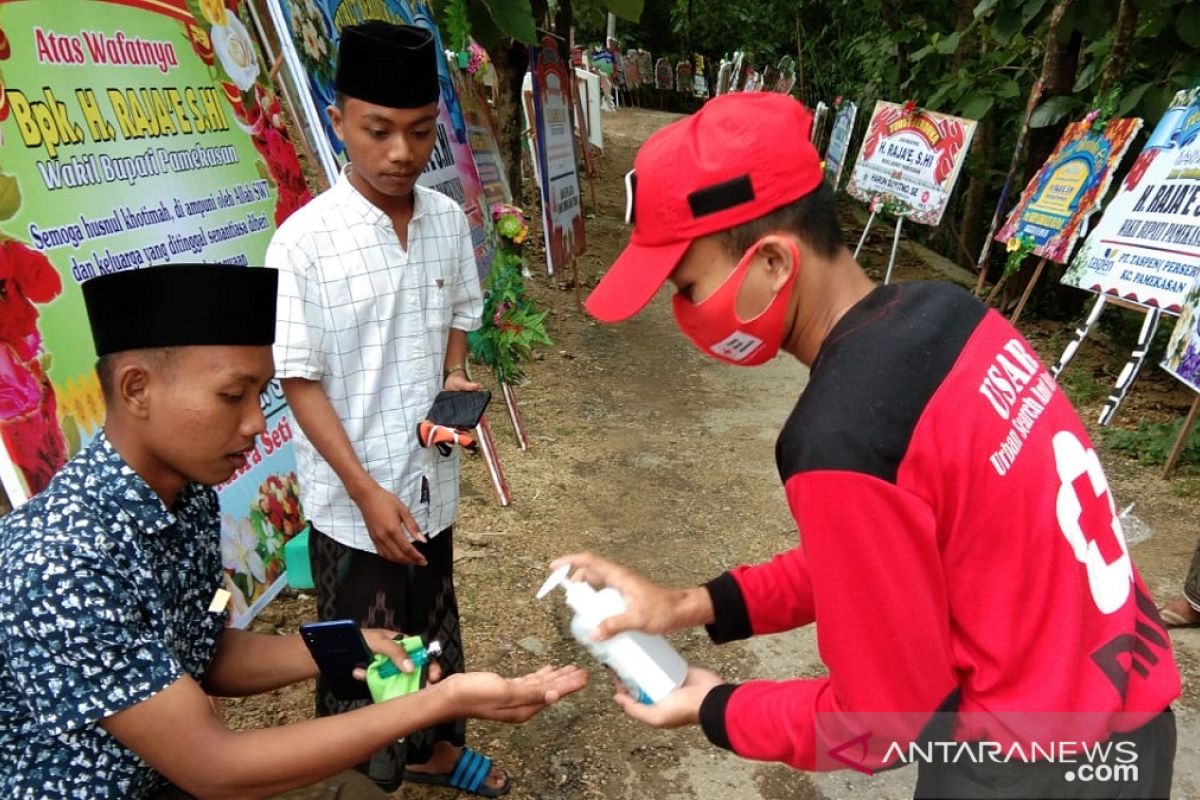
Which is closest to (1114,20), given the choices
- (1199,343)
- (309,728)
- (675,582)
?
(1199,343)

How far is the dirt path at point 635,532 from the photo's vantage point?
2.66m

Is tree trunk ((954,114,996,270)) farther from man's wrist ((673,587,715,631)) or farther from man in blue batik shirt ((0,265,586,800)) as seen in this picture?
man in blue batik shirt ((0,265,586,800))

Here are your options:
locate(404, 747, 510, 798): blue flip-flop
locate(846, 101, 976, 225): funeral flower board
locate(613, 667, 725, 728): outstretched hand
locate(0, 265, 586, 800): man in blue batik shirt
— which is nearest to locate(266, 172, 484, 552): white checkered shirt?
locate(0, 265, 586, 800): man in blue batik shirt

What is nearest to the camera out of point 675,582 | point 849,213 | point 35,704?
point 35,704

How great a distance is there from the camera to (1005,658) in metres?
1.16

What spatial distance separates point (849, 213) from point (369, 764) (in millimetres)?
11681

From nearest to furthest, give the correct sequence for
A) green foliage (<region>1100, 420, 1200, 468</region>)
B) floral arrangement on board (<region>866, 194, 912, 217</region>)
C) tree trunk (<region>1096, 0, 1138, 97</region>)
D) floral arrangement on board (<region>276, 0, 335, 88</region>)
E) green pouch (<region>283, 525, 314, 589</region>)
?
green pouch (<region>283, 525, 314, 589</region>)
floral arrangement on board (<region>276, 0, 335, 88</region>)
green foliage (<region>1100, 420, 1200, 468</region>)
tree trunk (<region>1096, 0, 1138, 97</region>)
floral arrangement on board (<region>866, 194, 912, 217</region>)

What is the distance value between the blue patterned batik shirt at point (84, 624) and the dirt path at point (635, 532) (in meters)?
1.10

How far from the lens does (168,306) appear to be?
4.48 feet

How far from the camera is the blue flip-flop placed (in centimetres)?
253

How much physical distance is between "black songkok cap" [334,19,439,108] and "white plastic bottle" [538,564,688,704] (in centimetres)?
131

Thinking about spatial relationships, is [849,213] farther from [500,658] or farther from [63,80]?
[63,80]

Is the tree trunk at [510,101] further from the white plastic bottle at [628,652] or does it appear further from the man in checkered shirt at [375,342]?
the white plastic bottle at [628,652]

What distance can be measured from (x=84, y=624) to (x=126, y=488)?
234 mm
